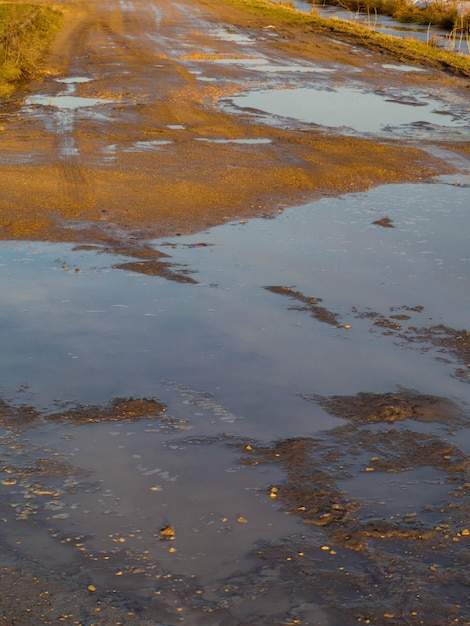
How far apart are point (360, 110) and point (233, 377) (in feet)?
36.0

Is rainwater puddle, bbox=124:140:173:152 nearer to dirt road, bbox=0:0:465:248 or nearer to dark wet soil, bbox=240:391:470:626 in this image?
dirt road, bbox=0:0:465:248

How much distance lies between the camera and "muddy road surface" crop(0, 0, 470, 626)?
4090mm

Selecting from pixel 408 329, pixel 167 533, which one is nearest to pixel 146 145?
pixel 408 329

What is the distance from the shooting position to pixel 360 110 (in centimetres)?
1620

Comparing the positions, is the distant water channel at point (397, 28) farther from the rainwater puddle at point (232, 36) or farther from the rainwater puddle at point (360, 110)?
the rainwater puddle at point (360, 110)

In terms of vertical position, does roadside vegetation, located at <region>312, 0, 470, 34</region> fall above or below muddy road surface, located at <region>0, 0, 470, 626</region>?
above

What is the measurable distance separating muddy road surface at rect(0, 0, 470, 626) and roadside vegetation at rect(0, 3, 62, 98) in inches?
211

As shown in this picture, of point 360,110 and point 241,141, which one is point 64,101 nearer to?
point 241,141

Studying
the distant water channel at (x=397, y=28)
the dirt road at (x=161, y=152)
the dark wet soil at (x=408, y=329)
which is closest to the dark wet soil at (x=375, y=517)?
the dark wet soil at (x=408, y=329)

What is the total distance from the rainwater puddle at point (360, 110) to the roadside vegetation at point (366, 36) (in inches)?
169

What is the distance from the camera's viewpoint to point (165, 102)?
16375 millimetres

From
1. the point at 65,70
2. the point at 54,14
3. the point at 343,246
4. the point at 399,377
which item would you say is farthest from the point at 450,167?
the point at 54,14

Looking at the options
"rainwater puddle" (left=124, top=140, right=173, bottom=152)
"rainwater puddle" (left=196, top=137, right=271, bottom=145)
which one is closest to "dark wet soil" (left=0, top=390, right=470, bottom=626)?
"rainwater puddle" (left=124, top=140, right=173, bottom=152)

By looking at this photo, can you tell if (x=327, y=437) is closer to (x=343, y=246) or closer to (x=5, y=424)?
(x=5, y=424)
